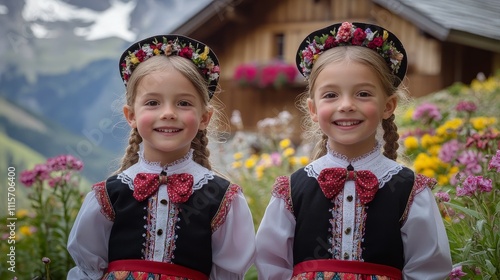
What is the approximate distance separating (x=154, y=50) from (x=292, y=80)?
7.87 meters

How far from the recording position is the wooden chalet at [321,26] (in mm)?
7879

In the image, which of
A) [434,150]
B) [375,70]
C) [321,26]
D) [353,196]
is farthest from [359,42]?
[321,26]

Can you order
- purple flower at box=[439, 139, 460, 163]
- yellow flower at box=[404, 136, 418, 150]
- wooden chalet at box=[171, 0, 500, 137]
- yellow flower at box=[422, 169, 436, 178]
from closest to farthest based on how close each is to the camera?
1. purple flower at box=[439, 139, 460, 163]
2. yellow flower at box=[422, 169, 436, 178]
3. yellow flower at box=[404, 136, 418, 150]
4. wooden chalet at box=[171, 0, 500, 137]

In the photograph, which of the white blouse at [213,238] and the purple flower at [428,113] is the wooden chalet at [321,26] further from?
the white blouse at [213,238]

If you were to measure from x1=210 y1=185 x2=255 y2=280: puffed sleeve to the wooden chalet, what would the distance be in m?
5.16

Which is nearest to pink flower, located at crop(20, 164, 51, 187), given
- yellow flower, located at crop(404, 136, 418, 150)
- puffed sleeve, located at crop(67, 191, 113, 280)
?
puffed sleeve, located at crop(67, 191, 113, 280)

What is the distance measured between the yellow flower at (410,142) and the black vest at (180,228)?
2503 mm

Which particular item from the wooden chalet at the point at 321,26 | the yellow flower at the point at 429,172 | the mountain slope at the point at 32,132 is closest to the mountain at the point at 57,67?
the mountain slope at the point at 32,132

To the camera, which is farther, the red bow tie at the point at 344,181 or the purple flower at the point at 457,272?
the purple flower at the point at 457,272

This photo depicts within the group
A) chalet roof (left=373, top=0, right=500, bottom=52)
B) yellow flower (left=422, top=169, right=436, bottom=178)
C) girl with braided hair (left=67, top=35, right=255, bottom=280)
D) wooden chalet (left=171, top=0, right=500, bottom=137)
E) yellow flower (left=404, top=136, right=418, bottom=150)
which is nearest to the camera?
girl with braided hair (left=67, top=35, right=255, bottom=280)

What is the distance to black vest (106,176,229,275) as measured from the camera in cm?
238

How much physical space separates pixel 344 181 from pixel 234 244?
48 cm

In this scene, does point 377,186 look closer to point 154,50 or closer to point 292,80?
point 154,50

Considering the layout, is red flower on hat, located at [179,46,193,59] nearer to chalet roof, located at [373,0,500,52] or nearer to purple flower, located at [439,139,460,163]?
purple flower, located at [439,139,460,163]
